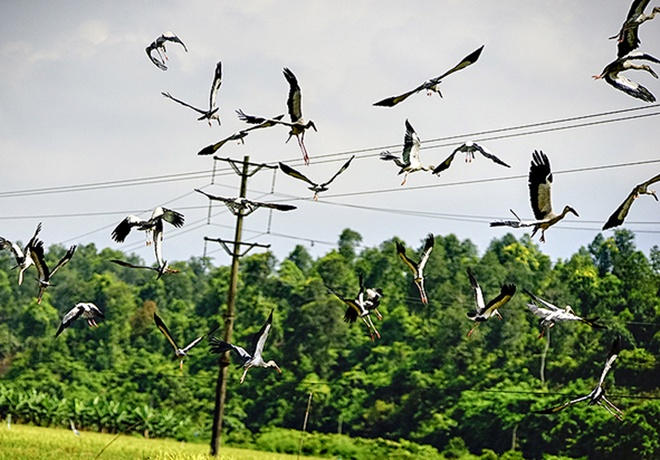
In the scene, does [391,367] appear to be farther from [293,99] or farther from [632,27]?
[632,27]

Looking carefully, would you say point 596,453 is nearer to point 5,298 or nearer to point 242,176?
point 242,176

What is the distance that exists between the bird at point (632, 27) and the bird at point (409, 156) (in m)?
2.47

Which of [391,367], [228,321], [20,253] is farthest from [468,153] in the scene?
[391,367]

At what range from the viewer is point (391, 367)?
5322 centimetres

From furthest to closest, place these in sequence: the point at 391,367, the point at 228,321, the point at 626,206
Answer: the point at 391,367, the point at 228,321, the point at 626,206

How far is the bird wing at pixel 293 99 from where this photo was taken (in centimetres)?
1126

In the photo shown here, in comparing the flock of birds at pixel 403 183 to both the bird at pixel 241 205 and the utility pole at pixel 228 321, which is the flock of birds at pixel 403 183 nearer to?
the bird at pixel 241 205

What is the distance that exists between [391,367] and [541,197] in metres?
43.6

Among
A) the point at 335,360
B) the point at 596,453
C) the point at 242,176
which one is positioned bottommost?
the point at 596,453

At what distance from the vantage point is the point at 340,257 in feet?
222

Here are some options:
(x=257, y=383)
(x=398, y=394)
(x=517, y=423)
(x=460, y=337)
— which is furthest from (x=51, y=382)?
(x=517, y=423)

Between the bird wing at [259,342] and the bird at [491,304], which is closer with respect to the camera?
the bird at [491,304]

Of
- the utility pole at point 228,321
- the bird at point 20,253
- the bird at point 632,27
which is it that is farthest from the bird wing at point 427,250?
the utility pole at point 228,321

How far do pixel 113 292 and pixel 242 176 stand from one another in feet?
165
